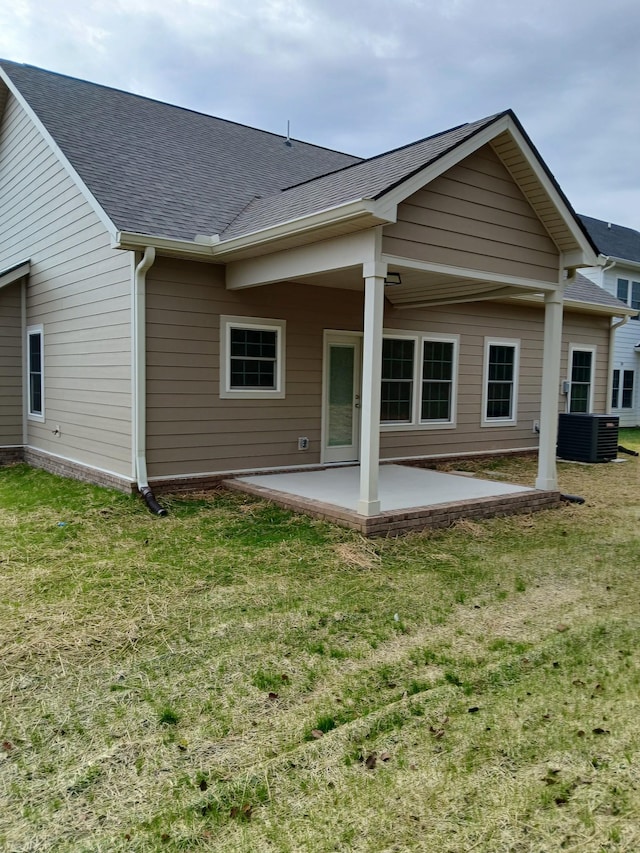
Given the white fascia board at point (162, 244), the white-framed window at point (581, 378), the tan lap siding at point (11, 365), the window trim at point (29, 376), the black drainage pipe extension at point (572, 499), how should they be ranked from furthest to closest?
the white-framed window at point (581, 378) → the tan lap siding at point (11, 365) → the window trim at point (29, 376) → the black drainage pipe extension at point (572, 499) → the white fascia board at point (162, 244)

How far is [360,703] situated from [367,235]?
4.09 metres

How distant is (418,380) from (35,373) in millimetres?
6105

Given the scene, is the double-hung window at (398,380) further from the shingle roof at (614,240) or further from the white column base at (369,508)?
the shingle roof at (614,240)

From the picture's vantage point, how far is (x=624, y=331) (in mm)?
20297

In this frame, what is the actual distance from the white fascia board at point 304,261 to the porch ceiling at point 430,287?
0.33m

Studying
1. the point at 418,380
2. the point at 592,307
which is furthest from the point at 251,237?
the point at 592,307

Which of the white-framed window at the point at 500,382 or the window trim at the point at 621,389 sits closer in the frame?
the white-framed window at the point at 500,382

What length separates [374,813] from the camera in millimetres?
2234

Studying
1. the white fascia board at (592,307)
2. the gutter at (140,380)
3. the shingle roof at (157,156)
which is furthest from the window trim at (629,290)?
the gutter at (140,380)

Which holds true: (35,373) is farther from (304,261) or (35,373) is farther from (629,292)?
(629,292)

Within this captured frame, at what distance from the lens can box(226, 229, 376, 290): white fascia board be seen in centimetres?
582

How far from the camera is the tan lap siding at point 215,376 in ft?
23.9

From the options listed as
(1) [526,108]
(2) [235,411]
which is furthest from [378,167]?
(1) [526,108]

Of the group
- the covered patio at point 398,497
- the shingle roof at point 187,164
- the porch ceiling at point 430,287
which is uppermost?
the shingle roof at point 187,164
